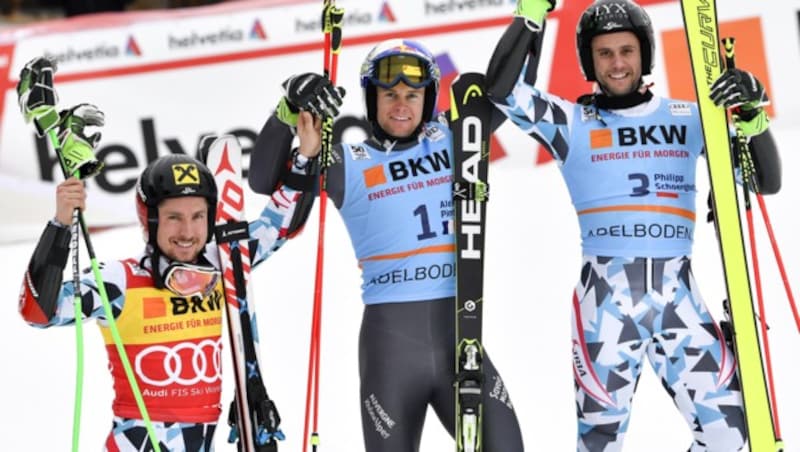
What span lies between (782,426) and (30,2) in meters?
8.33

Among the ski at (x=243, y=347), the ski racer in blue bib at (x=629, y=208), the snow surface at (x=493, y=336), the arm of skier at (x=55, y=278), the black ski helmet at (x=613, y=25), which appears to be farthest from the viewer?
the snow surface at (x=493, y=336)

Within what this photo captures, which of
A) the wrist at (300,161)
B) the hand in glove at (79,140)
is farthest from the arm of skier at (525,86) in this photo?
the hand in glove at (79,140)

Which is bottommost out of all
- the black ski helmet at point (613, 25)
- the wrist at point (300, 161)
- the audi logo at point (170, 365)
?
the audi logo at point (170, 365)

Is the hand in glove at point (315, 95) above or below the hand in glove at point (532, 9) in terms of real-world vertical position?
below

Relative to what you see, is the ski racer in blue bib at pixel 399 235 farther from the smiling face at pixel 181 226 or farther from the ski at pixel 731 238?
the ski at pixel 731 238

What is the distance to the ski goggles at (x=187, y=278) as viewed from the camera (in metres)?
3.63

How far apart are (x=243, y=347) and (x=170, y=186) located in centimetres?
55

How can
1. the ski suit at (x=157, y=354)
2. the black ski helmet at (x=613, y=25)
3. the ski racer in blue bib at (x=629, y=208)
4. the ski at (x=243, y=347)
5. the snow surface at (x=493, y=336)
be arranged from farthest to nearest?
the snow surface at (x=493, y=336)
the black ski helmet at (x=613, y=25)
the ski racer in blue bib at (x=629, y=208)
the ski at (x=243, y=347)
the ski suit at (x=157, y=354)

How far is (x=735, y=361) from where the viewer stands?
3834mm

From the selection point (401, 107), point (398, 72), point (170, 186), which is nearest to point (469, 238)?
point (401, 107)

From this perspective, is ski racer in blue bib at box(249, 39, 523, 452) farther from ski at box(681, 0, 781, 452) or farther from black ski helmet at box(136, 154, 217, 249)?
ski at box(681, 0, 781, 452)

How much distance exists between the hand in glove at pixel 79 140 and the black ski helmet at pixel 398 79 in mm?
860

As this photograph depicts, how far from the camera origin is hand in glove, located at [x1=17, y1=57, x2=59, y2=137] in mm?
3641

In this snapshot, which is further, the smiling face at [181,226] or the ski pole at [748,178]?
the ski pole at [748,178]
